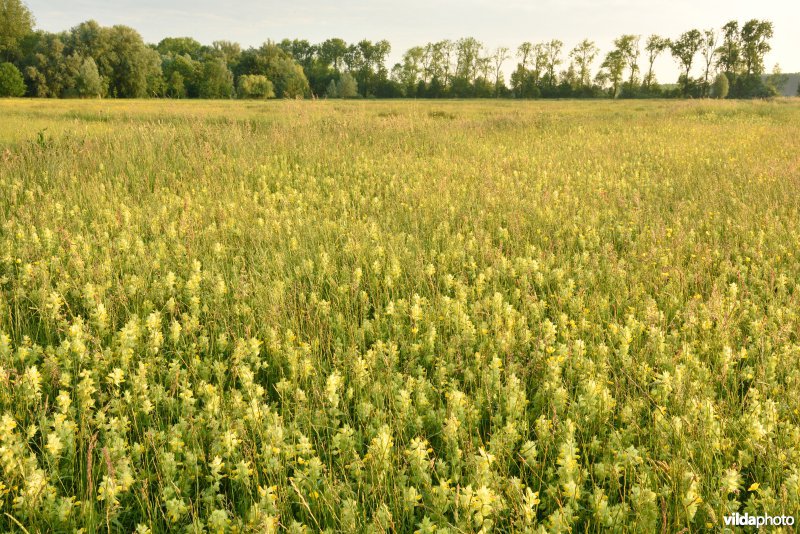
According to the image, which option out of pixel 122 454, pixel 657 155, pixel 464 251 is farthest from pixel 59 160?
pixel 657 155

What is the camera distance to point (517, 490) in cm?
200

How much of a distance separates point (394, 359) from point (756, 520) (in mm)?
1809

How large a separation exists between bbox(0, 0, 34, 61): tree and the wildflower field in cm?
8739

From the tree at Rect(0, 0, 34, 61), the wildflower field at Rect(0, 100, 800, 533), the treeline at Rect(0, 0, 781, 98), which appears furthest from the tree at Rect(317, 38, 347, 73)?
the wildflower field at Rect(0, 100, 800, 533)

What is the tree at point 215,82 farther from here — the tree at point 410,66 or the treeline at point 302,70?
the tree at point 410,66

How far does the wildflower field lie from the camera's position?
212 centimetres

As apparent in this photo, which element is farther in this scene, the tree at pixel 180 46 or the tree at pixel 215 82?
the tree at pixel 180 46

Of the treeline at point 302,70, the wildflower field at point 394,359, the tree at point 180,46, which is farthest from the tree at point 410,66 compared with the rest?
the wildflower field at point 394,359

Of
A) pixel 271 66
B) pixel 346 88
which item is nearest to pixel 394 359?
pixel 271 66

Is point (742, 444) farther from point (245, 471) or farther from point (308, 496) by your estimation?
point (245, 471)

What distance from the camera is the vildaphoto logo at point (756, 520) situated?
1938 millimetres

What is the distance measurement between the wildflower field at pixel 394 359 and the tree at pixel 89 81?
5565cm

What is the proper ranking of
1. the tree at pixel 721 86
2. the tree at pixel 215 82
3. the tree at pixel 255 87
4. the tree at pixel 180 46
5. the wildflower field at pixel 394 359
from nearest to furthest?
the wildflower field at pixel 394 359 < the tree at pixel 255 87 < the tree at pixel 215 82 < the tree at pixel 721 86 < the tree at pixel 180 46

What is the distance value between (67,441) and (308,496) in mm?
1150
